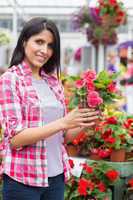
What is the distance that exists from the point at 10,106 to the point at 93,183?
1286 millimetres

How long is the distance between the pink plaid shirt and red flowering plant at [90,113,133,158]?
4.27 ft

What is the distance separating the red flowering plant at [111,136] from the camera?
3.15 meters

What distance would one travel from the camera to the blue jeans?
187 centimetres

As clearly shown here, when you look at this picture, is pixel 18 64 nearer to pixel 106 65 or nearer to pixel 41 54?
pixel 41 54

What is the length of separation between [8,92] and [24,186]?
0.36m

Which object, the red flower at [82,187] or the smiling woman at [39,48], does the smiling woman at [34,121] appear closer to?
the smiling woman at [39,48]

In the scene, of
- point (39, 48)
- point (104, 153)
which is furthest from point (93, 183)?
point (39, 48)

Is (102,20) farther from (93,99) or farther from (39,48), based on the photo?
(93,99)

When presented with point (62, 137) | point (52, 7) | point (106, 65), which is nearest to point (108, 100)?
point (62, 137)

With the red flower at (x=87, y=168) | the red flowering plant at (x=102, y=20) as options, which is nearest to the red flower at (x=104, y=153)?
the red flower at (x=87, y=168)

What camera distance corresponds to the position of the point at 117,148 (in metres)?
3.13

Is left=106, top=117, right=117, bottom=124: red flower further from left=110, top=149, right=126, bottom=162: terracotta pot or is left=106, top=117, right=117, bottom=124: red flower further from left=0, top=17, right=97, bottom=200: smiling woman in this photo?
left=0, top=17, right=97, bottom=200: smiling woman

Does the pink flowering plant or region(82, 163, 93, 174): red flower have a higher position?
the pink flowering plant

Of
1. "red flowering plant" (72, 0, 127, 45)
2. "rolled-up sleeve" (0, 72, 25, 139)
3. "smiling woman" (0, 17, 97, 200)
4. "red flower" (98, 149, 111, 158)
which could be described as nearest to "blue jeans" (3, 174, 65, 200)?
"smiling woman" (0, 17, 97, 200)
